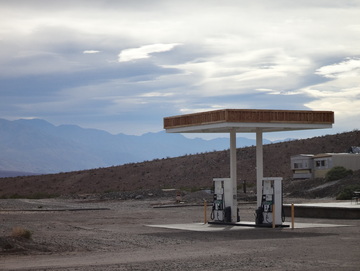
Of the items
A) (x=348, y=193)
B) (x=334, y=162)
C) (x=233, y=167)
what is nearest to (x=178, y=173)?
(x=334, y=162)

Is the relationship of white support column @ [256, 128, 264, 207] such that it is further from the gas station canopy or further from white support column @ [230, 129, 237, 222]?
white support column @ [230, 129, 237, 222]

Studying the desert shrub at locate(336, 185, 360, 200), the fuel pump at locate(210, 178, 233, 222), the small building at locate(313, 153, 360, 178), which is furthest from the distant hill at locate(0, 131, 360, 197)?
the fuel pump at locate(210, 178, 233, 222)

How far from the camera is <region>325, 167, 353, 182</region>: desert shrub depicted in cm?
6525

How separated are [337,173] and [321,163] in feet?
20.6

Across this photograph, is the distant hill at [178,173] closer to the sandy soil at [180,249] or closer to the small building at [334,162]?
the small building at [334,162]

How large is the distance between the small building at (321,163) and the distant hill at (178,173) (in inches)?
818

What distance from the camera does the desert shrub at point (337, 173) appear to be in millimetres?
65250

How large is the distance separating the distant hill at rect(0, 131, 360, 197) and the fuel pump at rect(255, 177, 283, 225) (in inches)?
2673

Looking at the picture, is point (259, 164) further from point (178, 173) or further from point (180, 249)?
point (178, 173)

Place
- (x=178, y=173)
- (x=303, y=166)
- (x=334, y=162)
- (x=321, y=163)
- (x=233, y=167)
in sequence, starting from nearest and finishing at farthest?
(x=233, y=167)
(x=334, y=162)
(x=321, y=163)
(x=303, y=166)
(x=178, y=173)

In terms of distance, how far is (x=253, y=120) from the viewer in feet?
91.5

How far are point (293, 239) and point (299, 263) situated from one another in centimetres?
645

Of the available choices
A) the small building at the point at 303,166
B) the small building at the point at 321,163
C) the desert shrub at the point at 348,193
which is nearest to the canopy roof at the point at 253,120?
the desert shrub at the point at 348,193

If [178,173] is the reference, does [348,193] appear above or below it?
below
